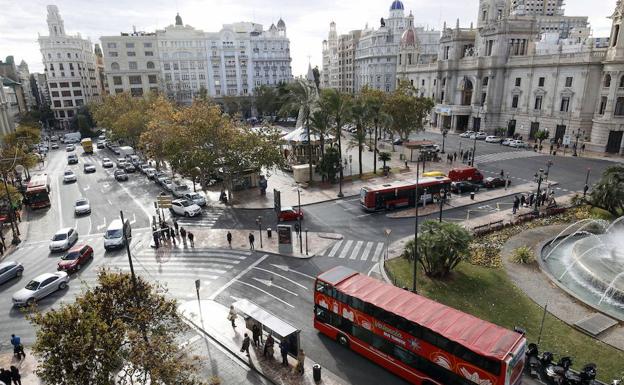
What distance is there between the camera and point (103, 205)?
47.1 metres

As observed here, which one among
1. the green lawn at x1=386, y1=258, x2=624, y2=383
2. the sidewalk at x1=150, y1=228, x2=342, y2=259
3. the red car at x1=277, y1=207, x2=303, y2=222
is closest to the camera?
the green lawn at x1=386, y1=258, x2=624, y2=383

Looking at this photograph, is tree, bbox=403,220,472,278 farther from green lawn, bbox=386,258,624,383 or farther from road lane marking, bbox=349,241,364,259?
road lane marking, bbox=349,241,364,259

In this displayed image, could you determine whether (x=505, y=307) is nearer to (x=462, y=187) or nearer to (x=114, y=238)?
(x=462, y=187)

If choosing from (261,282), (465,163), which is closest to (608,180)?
(465,163)

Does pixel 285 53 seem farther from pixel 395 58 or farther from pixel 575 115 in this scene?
pixel 575 115

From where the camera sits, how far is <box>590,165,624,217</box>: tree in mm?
33969

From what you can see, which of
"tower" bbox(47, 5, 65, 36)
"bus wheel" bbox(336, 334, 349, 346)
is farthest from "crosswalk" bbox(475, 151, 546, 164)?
"tower" bbox(47, 5, 65, 36)

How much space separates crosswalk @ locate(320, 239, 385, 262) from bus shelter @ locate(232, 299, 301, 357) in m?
11.2

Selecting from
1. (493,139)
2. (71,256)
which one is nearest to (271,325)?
(71,256)

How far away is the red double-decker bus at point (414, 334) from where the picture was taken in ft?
49.3

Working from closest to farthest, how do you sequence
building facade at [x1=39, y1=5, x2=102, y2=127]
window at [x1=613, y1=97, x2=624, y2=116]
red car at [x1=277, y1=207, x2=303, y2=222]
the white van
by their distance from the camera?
1. the white van
2. red car at [x1=277, y1=207, x2=303, y2=222]
3. window at [x1=613, y1=97, x2=624, y2=116]
4. building facade at [x1=39, y1=5, x2=102, y2=127]

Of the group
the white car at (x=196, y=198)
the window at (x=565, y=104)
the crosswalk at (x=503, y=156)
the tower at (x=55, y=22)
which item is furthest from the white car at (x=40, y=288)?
the tower at (x=55, y=22)

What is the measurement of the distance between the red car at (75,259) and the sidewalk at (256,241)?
5047 millimetres

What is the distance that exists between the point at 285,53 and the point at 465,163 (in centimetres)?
9361
